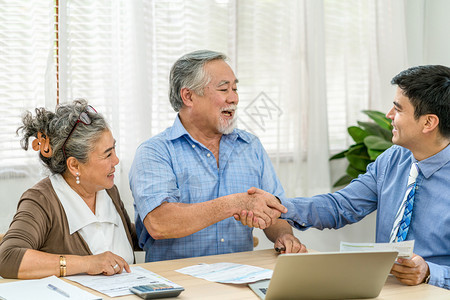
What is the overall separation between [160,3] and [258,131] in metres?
0.93

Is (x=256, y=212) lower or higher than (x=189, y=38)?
lower

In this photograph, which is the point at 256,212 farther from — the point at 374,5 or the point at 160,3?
the point at 374,5

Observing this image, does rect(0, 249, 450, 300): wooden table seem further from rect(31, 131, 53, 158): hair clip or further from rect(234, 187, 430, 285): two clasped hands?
rect(31, 131, 53, 158): hair clip

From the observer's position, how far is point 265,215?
2.17m

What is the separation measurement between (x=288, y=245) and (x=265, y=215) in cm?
15

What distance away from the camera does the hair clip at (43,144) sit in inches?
83.7

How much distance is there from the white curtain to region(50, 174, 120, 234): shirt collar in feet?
1.98

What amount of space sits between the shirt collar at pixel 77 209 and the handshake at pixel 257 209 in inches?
19.8

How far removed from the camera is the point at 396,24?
12.0 ft

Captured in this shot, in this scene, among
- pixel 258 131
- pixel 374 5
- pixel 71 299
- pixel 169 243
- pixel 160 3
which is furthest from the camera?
pixel 374 5

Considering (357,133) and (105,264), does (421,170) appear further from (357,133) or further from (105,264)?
(357,133)

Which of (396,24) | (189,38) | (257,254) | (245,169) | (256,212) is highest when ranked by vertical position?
(396,24)

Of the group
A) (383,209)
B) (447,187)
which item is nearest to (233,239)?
(383,209)

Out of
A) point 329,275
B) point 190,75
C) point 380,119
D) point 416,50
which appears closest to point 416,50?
point 416,50
